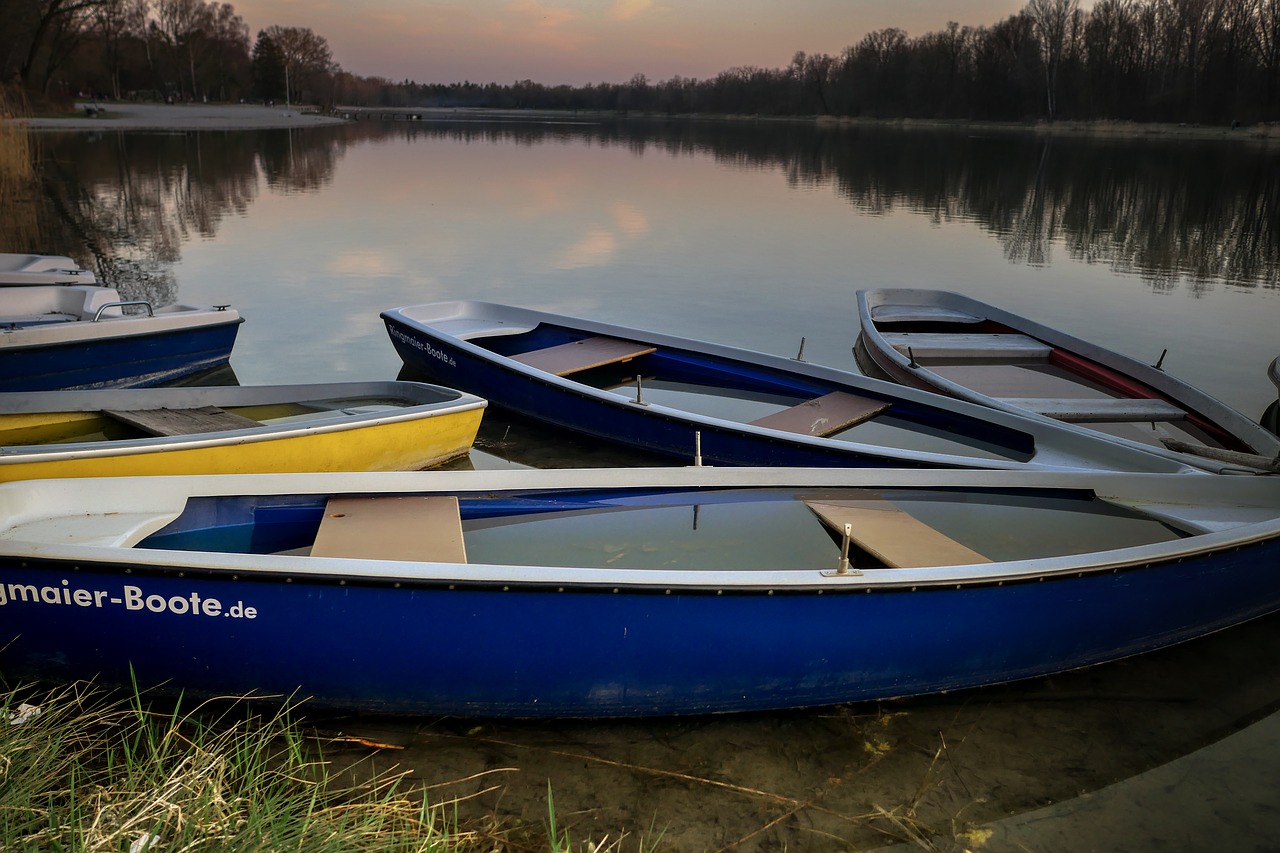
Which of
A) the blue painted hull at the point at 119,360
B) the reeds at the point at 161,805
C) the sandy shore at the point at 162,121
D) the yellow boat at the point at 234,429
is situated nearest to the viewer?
the reeds at the point at 161,805

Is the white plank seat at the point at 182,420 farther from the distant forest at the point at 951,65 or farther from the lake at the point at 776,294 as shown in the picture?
the distant forest at the point at 951,65

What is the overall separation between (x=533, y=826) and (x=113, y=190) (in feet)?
77.0

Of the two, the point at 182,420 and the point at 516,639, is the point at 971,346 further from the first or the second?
the point at 182,420

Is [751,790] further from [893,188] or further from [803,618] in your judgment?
[893,188]

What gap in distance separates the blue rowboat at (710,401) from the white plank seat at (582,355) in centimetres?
2

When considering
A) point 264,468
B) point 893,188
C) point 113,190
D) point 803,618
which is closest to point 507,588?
point 803,618

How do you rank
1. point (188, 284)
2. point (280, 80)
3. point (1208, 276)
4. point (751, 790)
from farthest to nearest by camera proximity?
point (280, 80) → point (1208, 276) → point (188, 284) → point (751, 790)

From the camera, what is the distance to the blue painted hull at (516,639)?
3.31 m

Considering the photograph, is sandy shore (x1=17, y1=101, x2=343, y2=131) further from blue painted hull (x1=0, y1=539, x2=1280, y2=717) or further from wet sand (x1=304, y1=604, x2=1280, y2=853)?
wet sand (x1=304, y1=604, x2=1280, y2=853)

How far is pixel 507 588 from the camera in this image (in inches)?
130

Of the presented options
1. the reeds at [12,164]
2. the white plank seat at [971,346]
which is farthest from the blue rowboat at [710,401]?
the reeds at [12,164]

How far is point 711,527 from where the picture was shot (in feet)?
14.4

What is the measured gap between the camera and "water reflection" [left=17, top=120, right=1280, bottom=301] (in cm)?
1658

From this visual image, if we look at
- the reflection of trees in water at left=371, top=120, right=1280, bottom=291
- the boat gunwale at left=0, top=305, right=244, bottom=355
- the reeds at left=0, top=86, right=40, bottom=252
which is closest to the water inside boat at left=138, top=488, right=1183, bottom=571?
the boat gunwale at left=0, top=305, right=244, bottom=355
